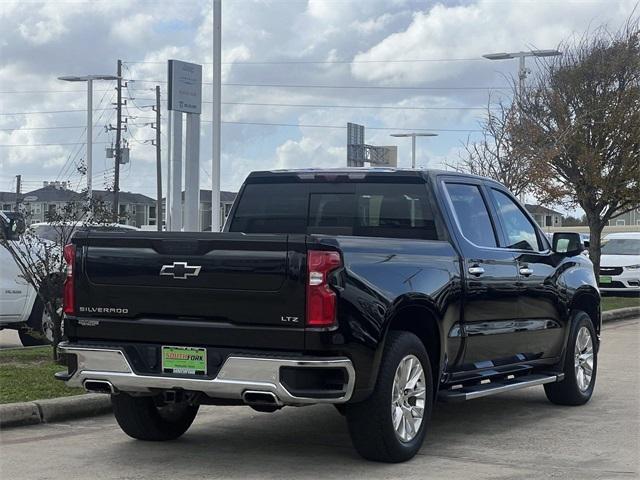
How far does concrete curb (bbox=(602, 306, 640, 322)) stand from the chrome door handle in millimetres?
11689

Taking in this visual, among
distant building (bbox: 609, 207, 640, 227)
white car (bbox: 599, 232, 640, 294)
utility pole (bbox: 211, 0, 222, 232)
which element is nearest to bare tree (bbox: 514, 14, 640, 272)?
white car (bbox: 599, 232, 640, 294)

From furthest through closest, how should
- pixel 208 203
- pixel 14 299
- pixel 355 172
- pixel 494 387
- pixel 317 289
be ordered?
pixel 208 203 → pixel 14 299 → pixel 355 172 → pixel 494 387 → pixel 317 289

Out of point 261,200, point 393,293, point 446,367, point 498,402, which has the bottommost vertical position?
point 498,402

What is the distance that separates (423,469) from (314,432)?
4.79 feet

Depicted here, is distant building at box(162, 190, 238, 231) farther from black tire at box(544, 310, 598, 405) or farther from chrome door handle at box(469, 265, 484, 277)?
chrome door handle at box(469, 265, 484, 277)

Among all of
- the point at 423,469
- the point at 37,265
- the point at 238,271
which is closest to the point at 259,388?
the point at 238,271

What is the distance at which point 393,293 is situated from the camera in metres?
6.74

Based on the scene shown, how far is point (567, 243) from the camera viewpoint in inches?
366

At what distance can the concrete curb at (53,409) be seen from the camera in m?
8.14

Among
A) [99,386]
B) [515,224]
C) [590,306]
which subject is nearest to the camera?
[99,386]

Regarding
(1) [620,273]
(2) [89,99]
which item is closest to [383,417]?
(1) [620,273]

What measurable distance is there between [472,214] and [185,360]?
2.82 meters

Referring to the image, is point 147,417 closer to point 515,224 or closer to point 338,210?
point 338,210

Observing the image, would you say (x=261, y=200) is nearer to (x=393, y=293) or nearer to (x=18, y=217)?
(x=393, y=293)
